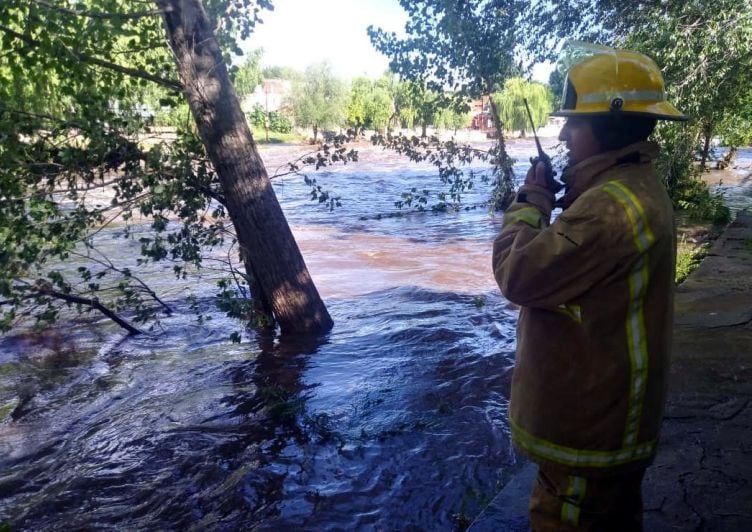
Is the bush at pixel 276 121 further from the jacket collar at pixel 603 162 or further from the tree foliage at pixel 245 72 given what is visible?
the jacket collar at pixel 603 162

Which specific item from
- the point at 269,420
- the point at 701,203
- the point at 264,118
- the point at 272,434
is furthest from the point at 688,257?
the point at 272,434

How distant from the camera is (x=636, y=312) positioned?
2053 millimetres

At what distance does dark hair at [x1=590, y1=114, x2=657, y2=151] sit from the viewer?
211 cm

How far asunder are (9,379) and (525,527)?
6167 mm

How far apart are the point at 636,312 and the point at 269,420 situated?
3.92 meters

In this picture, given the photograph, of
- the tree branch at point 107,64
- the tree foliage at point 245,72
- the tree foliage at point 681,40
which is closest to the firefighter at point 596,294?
the tree branch at point 107,64

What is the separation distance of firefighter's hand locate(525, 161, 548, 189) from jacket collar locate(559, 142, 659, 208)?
0.09m

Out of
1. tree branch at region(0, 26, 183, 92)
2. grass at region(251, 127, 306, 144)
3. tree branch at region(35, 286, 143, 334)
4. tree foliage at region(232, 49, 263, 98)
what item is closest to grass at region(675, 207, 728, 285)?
tree foliage at region(232, 49, 263, 98)

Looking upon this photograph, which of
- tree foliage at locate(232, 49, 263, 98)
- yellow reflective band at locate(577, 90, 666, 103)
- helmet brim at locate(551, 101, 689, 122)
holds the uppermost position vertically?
tree foliage at locate(232, 49, 263, 98)

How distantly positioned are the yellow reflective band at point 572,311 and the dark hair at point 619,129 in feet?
1.78

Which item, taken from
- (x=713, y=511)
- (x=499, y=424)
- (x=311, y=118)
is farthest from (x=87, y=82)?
(x=311, y=118)

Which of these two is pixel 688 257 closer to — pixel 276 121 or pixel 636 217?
pixel 276 121

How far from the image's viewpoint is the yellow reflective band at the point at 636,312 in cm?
198

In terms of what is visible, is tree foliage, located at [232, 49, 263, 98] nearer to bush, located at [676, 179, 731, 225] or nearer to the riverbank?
the riverbank
